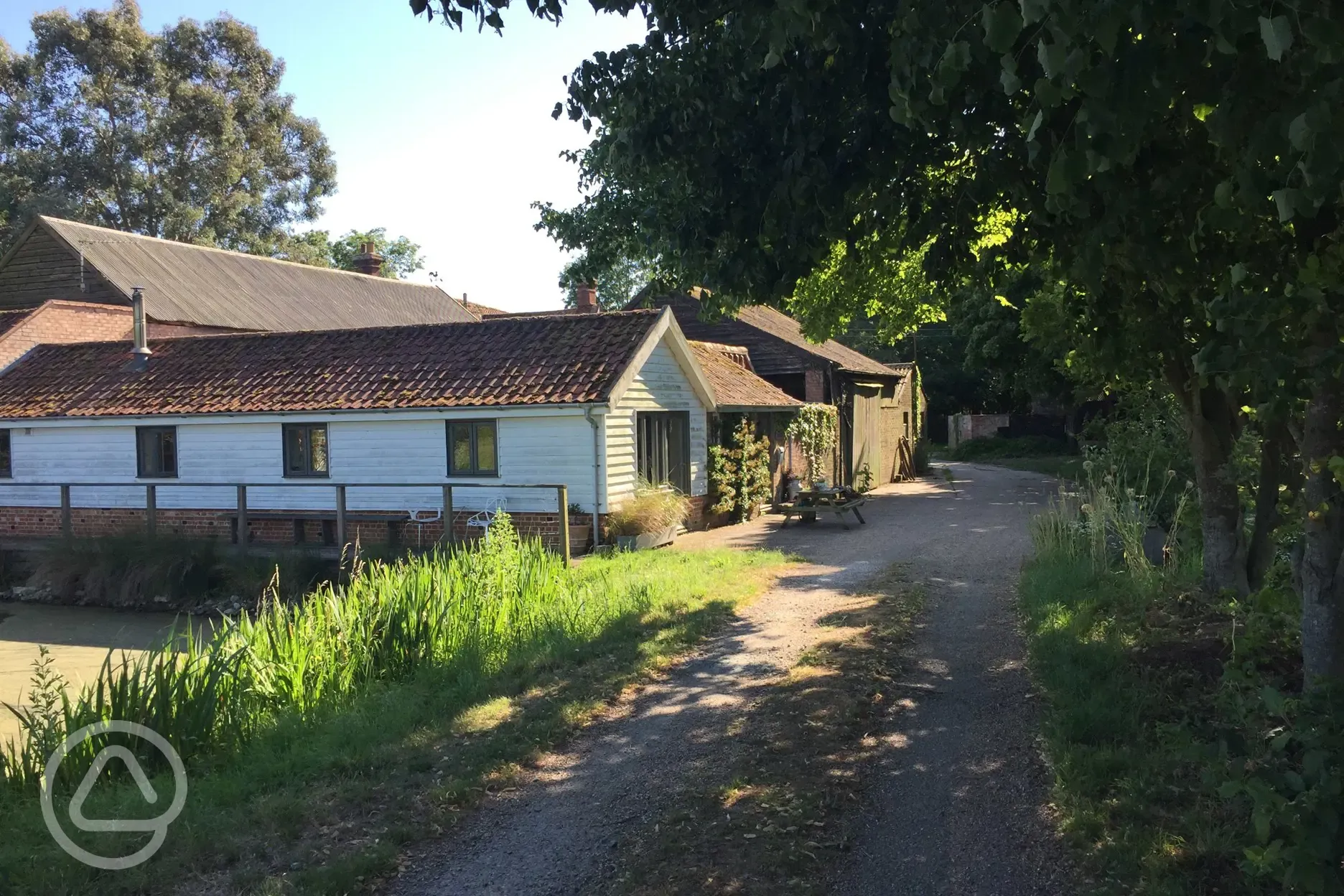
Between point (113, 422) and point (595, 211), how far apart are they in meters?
12.6

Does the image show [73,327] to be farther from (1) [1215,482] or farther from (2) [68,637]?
(1) [1215,482]

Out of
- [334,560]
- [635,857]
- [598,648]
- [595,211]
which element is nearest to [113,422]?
[334,560]

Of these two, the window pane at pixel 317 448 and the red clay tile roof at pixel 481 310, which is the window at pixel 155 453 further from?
the red clay tile roof at pixel 481 310

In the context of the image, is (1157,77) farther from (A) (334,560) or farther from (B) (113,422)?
(B) (113,422)

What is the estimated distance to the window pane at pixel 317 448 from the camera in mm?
18438

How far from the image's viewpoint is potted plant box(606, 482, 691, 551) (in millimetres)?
15875

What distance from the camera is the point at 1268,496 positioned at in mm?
7195

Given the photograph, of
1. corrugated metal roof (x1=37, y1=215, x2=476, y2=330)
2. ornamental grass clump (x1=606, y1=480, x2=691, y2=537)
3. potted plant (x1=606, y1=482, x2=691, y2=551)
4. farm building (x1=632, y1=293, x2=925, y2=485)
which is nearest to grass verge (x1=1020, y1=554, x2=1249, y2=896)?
potted plant (x1=606, y1=482, x2=691, y2=551)

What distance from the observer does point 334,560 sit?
16766 mm

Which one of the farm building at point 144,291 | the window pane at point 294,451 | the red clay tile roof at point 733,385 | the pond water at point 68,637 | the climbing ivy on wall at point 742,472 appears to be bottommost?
the pond water at point 68,637

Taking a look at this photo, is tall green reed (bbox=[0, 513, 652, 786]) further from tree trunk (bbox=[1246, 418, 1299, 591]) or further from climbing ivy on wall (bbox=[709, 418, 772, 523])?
climbing ivy on wall (bbox=[709, 418, 772, 523])

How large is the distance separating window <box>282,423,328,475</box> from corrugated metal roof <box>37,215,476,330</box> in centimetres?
1048

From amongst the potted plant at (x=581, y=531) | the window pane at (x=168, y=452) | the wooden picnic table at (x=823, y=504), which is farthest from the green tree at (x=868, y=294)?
the window pane at (x=168, y=452)

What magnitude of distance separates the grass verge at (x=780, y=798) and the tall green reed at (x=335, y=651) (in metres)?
2.30
